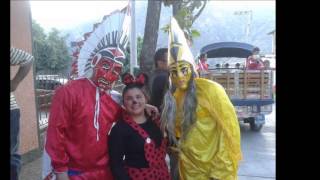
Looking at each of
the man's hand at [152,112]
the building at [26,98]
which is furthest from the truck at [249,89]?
the man's hand at [152,112]

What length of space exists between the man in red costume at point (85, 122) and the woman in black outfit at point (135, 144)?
0.08 meters

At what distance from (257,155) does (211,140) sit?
4.92 metres

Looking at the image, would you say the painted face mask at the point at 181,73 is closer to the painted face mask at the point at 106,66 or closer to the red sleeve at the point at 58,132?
the painted face mask at the point at 106,66

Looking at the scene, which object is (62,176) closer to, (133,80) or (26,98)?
(133,80)

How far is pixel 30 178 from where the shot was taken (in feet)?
18.7

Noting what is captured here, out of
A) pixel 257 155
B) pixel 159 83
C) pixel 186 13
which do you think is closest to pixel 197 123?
pixel 159 83

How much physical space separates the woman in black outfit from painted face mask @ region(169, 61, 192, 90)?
0.88ft

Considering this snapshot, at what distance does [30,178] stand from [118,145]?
3.44m

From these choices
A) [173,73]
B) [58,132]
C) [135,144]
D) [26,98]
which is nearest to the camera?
[58,132]

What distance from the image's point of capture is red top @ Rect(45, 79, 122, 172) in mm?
2612

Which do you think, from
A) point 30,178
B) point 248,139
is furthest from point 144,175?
point 248,139

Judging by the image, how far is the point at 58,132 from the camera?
2609 millimetres

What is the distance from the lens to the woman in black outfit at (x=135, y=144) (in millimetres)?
2727
